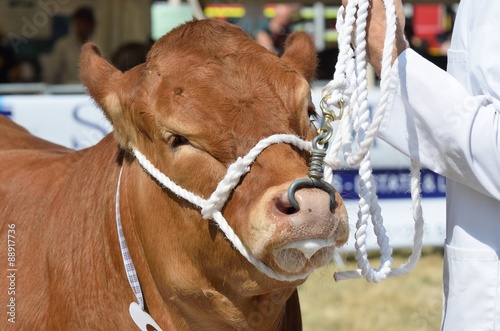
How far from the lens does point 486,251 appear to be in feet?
7.61

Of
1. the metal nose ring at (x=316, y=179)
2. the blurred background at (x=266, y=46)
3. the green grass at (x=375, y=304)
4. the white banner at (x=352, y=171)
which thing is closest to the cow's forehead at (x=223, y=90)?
the metal nose ring at (x=316, y=179)

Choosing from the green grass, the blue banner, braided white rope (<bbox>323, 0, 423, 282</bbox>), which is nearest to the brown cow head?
braided white rope (<bbox>323, 0, 423, 282</bbox>)

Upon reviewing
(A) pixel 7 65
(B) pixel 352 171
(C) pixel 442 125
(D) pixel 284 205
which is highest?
(C) pixel 442 125

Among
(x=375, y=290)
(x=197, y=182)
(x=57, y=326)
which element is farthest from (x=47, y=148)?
(x=375, y=290)

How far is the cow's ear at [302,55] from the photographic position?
2.73 metres

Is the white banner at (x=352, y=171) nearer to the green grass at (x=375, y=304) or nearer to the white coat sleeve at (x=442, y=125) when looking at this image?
the green grass at (x=375, y=304)

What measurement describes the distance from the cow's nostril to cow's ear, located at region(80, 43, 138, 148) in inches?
26.3

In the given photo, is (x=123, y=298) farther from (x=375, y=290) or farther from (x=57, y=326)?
(x=375, y=290)

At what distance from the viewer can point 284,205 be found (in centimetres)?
212

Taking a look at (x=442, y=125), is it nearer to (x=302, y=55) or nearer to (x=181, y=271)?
(x=302, y=55)

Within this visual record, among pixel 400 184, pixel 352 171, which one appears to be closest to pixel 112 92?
pixel 352 171

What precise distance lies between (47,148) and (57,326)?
1553mm

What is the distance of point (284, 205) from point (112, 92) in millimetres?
794

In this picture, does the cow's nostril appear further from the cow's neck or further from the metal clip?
the cow's neck
